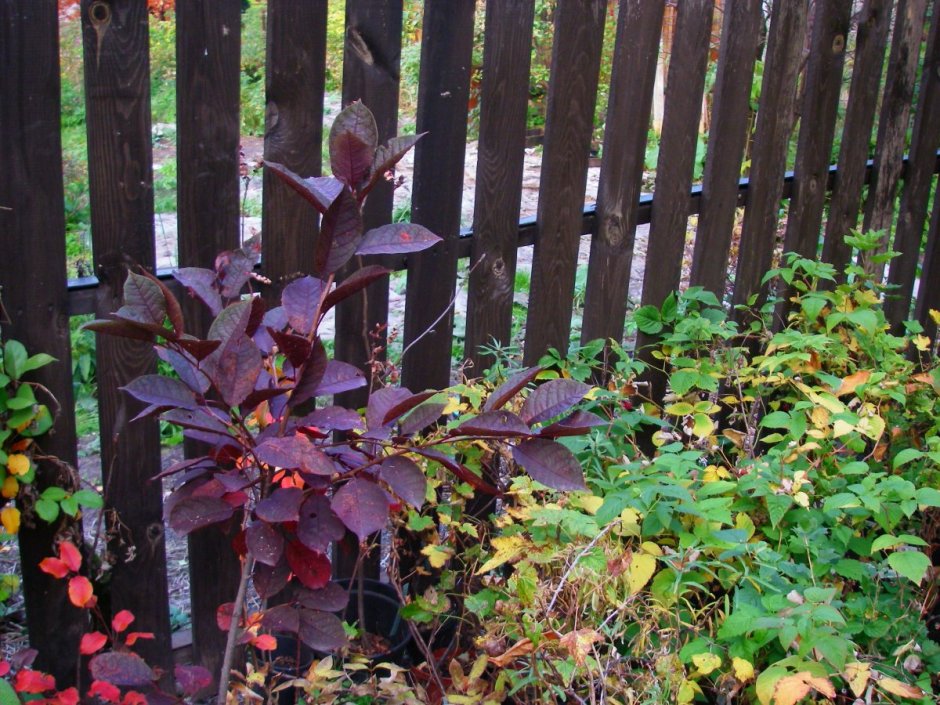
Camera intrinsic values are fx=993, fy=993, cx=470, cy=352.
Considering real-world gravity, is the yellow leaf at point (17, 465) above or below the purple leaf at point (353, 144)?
below

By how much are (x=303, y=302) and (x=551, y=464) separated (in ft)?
1.65

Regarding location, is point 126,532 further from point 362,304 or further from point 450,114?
point 450,114

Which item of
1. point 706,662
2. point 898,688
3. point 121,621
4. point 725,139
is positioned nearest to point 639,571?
point 706,662

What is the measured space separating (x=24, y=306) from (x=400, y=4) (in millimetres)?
1081

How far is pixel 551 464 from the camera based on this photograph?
167 centimetres

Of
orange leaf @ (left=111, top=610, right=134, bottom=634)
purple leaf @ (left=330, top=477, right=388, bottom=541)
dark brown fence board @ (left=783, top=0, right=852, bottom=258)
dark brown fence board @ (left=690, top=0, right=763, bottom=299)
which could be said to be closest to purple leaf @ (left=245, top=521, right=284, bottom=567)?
purple leaf @ (left=330, top=477, right=388, bottom=541)

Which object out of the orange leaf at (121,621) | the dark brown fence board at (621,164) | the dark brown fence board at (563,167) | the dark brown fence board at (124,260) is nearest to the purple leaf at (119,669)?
the orange leaf at (121,621)

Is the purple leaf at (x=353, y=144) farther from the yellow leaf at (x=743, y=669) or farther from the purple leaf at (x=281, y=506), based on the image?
the yellow leaf at (x=743, y=669)

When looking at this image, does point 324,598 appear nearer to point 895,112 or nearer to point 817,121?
point 817,121

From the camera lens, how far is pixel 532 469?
1681 millimetres

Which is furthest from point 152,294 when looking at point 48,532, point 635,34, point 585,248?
point 585,248

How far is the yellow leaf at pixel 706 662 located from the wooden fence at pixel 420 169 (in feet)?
4.00

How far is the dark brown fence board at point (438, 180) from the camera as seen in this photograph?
243 cm

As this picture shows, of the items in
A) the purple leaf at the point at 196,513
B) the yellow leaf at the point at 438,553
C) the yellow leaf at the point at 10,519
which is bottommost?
the yellow leaf at the point at 438,553
